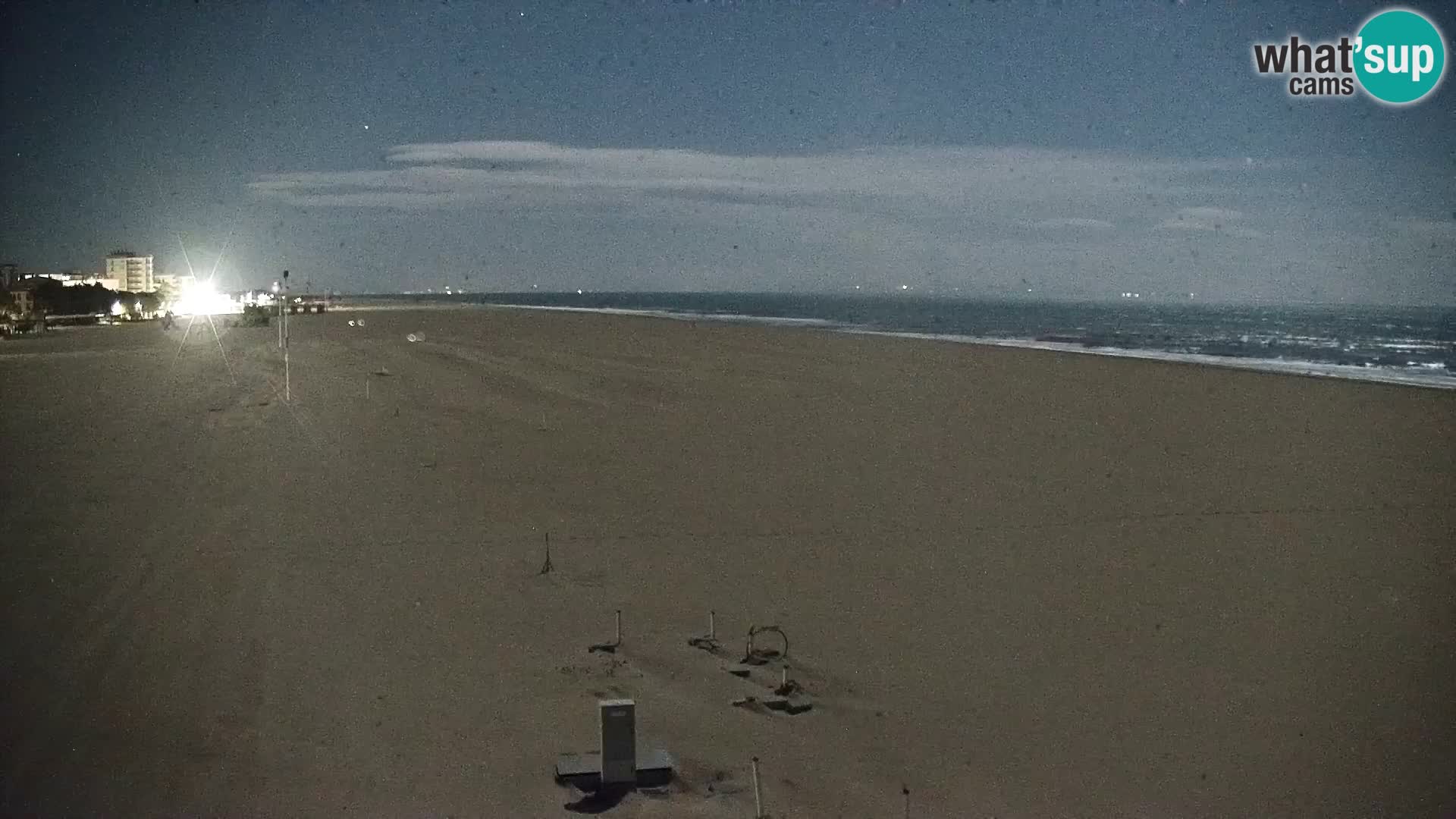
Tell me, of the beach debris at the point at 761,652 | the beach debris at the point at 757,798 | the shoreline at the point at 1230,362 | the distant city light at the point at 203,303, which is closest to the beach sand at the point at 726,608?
the beach debris at the point at 757,798

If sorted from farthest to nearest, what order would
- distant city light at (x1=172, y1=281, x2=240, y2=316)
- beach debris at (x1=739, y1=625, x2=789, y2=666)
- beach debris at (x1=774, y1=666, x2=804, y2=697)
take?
1. distant city light at (x1=172, y1=281, x2=240, y2=316)
2. beach debris at (x1=739, y1=625, x2=789, y2=666)
3. beach debris at (x1=774, y1=666, x2=804, y2=697)

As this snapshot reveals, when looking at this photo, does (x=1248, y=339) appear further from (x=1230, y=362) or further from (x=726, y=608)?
(x=726, y=608)

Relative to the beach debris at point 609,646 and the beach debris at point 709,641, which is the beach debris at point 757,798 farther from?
the beach debris at point 609,646

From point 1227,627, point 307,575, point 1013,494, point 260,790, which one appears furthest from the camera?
point 1013,494

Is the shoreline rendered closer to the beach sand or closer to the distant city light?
the beach sand

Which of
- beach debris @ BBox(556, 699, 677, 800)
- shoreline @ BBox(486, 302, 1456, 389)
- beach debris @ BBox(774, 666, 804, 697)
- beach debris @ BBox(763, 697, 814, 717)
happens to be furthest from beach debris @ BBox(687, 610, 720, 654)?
shoreline @ BBox(486, 302, 1456, 389)

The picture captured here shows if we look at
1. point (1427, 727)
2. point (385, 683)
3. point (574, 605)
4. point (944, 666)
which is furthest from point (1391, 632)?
point (385, 683)

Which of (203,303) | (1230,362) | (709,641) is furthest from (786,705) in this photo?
(203,303)

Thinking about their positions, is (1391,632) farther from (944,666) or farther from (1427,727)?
(944,666)
